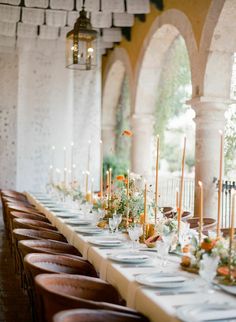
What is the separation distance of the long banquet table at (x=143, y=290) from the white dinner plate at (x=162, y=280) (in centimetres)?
3

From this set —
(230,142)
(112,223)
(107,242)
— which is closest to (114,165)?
(230,142)

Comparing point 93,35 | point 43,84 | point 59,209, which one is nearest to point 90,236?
point 59,209

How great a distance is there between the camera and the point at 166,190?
1144cm

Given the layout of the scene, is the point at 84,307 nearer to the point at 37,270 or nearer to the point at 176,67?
the point at 37,270

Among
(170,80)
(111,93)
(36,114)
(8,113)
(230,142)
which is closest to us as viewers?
(230,142)

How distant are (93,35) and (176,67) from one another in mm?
4883

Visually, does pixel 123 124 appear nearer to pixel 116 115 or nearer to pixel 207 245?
pixel 116 115

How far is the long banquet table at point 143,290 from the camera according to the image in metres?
2.49

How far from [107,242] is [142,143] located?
724 centimetres

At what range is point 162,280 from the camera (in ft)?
9.38

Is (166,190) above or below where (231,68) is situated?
below

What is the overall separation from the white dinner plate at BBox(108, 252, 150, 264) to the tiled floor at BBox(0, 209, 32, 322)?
A: 101 centimetres

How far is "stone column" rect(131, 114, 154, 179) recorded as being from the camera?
1098 centimetres

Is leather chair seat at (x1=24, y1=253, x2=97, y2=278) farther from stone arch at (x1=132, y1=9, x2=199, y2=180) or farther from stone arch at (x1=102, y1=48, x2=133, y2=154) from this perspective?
stone arch at (x1=102, y1=48, x2=133, y2=154)
